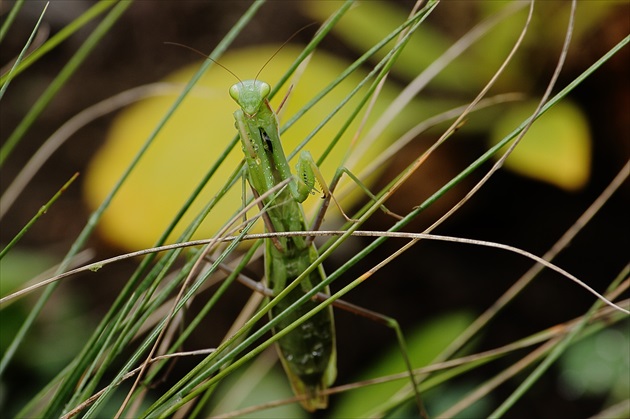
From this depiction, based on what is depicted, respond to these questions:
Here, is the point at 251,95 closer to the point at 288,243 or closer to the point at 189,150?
the point at 288,243

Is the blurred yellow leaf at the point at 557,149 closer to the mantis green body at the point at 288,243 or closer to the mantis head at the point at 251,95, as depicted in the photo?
the mantis green body at the point at 288,243

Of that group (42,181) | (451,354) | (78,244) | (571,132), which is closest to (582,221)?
(451,354)

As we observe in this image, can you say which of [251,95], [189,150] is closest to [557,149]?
[189,150]

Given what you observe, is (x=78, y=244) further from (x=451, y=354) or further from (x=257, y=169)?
(x=451, y=354)

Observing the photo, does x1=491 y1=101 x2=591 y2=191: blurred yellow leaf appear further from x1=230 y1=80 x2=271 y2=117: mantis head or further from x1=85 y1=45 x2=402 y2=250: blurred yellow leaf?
x1=230 y1=80 x2=271 y2=117: mantis head

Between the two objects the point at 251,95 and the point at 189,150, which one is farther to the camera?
the point at 189,150

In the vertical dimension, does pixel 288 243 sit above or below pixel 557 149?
below

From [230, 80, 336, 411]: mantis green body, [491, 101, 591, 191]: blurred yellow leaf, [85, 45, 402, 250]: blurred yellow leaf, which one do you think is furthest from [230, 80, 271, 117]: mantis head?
[491, 101, 591, 191]: blurred yellow leaf
